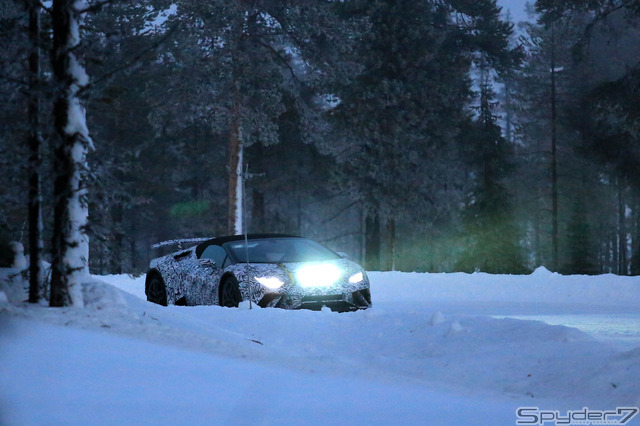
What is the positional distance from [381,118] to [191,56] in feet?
33.4

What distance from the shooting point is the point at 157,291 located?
623 inches

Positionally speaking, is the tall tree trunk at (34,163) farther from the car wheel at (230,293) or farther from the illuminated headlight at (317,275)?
the illuminated headlight at (317,275)

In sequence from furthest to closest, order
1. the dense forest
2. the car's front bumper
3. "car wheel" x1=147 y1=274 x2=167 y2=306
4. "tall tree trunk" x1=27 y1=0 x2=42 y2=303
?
the dense forest
"car wheel" x1=147 y1=274 x2=167 y2=306
the car's front bumper
"tall tree trunk" x1=27 y1=0 x2=42 y2=303

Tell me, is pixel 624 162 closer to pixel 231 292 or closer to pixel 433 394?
pixel 231 292

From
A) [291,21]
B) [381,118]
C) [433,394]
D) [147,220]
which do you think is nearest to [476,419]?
[433,394]

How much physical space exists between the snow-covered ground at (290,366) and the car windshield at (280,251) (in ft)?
6.01

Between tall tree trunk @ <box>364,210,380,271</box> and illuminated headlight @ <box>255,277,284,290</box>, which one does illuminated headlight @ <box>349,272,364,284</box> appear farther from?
tall tree trunk @ <box>364,210,380,271</box>

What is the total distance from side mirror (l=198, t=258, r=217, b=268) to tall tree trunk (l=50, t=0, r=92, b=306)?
468cm

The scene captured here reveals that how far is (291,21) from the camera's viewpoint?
30281mm

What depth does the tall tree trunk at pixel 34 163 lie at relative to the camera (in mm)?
9609

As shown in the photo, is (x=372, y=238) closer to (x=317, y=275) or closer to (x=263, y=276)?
(x=317, y=275)

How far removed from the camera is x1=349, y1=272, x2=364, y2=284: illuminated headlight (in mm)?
13482

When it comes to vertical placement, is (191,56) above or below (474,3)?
below

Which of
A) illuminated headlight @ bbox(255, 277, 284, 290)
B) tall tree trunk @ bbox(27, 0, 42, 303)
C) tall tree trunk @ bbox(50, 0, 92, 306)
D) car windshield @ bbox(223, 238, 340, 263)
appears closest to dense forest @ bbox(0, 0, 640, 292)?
tall tree trunk @ bbox(27, 0, 42, 303)
